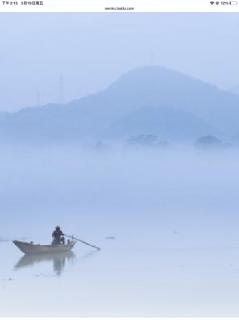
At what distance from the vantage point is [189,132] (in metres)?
14.4

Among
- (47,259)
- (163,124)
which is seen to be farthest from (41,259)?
(163,124)

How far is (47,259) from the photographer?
8562 millimetres

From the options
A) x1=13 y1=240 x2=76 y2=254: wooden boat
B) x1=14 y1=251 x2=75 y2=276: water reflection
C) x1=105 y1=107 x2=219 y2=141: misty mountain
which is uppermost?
x1=105 y1=107 x2=219 y2=141: misty mountain

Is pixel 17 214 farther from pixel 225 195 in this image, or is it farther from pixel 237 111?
pixel 225 195

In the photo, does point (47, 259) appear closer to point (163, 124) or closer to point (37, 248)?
point (37, 248)

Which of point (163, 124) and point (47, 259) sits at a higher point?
point (163, 124)

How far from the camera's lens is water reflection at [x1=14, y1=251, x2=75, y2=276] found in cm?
831

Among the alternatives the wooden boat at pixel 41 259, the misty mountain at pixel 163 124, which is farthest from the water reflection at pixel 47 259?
the misty mountain at pixel 163 124

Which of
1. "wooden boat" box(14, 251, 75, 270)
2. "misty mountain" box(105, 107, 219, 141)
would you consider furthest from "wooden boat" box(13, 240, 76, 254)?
"misty mountain" box(105, 107, 219, 141)

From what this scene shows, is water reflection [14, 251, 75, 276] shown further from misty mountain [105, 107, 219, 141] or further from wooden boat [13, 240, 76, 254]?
misty mountain [105, 107, 219, 141]

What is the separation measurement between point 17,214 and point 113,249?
526 cm

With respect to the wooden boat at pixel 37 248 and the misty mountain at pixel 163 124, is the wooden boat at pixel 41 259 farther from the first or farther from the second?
the misty mountain at pixel 163 124

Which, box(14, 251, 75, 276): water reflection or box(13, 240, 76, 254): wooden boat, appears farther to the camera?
box(13, 240, 76, 254): wooden boat

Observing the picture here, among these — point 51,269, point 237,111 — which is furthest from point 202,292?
point 237,111
